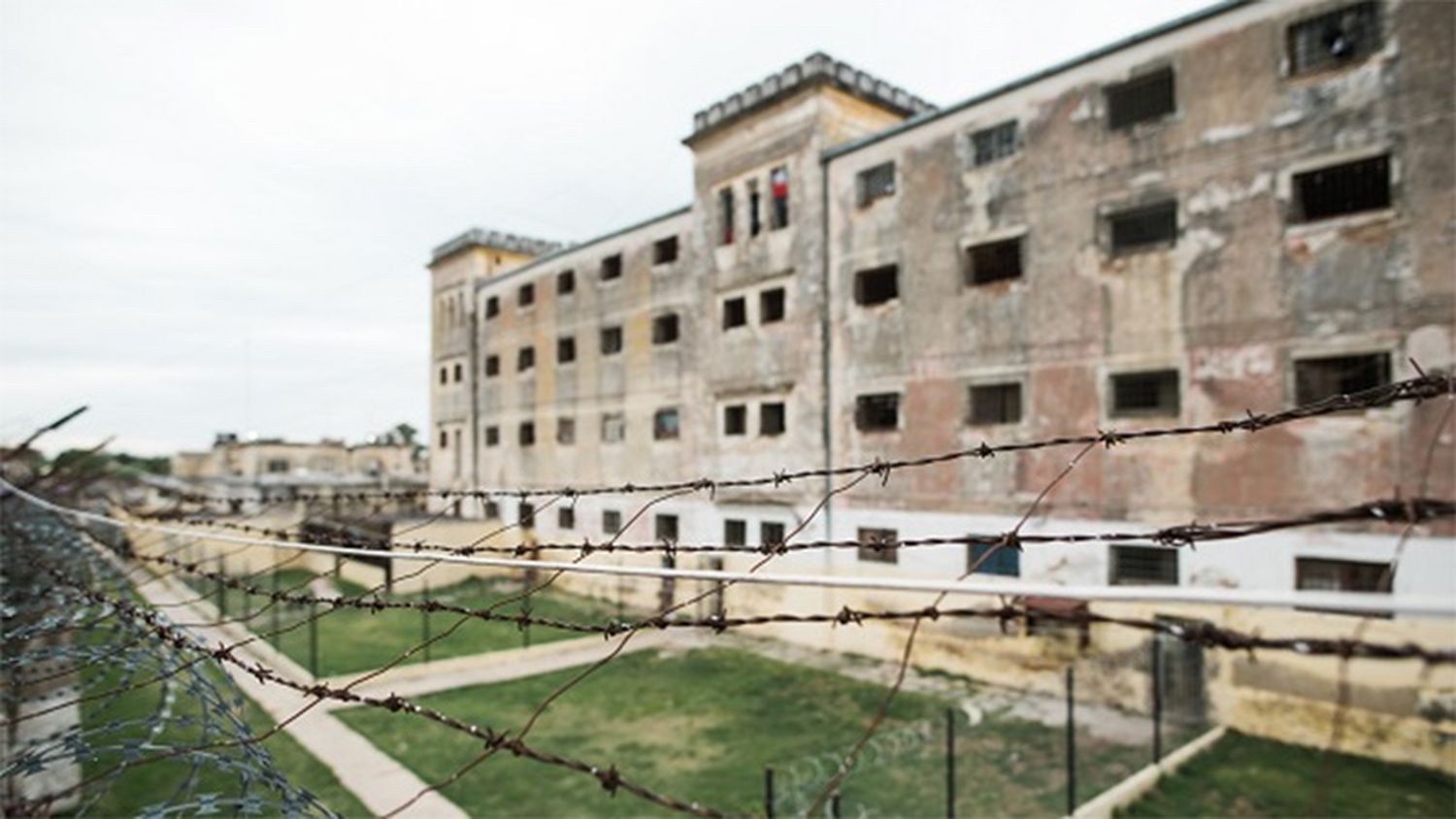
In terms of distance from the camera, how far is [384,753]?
1201 centimetres

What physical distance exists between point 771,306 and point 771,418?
116 inches

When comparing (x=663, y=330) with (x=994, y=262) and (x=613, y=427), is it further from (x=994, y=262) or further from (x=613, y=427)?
(x=994, y=262)

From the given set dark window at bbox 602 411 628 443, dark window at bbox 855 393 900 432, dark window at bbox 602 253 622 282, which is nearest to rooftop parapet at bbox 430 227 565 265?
dark window at bbox 602 253 622 282

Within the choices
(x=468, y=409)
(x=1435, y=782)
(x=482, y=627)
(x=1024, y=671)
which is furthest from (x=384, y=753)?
(x=468, y=409)

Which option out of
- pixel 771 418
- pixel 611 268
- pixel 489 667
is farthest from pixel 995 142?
pixel 489 667

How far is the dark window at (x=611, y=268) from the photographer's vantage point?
90.9ft

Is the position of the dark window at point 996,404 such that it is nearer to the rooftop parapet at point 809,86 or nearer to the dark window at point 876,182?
the dark window at point 876,182

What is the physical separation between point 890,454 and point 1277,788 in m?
9.35

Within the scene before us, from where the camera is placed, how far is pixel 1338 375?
13000 millimetres

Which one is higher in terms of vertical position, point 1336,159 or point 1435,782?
point 1336,159

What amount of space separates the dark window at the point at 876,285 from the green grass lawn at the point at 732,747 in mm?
8529

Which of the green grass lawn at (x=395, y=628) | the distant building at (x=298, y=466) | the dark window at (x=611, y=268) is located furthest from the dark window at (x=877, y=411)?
the distant building at (x=298, y=466)

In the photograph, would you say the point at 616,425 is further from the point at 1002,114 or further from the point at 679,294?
the point at 1002,114

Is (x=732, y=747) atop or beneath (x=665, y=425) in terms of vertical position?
beneath
